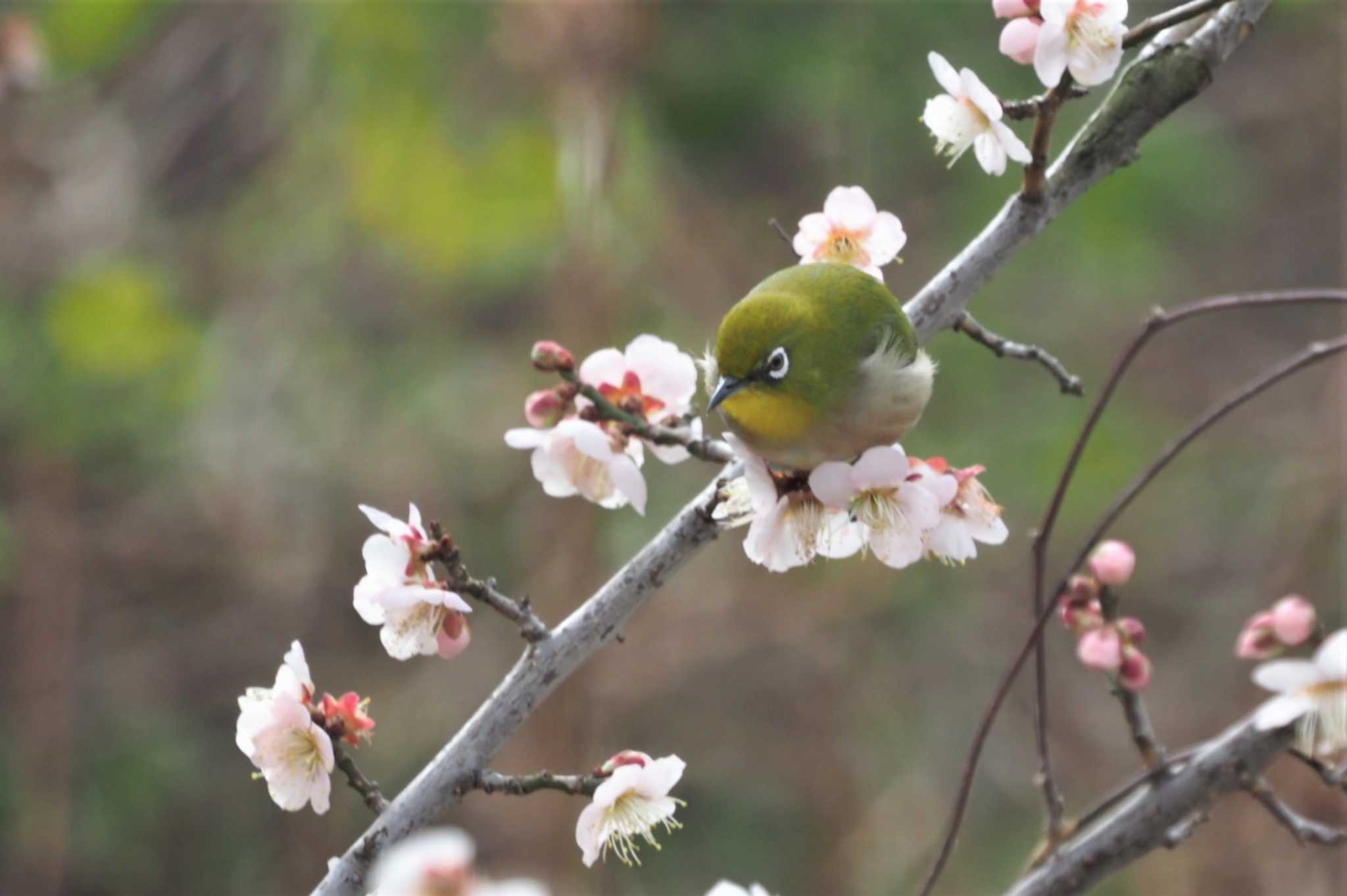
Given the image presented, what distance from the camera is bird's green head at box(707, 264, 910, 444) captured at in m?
1.68

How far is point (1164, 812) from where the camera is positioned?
157 centimetres

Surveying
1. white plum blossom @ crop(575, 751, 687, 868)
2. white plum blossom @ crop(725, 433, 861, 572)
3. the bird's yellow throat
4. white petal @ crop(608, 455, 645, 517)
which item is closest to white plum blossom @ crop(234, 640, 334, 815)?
white plum blossom @ crop(575, 751, 687, 868)

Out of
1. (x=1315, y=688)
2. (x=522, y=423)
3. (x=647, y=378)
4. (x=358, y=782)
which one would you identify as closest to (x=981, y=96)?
(x=647, y=378)

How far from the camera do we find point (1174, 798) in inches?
61.8

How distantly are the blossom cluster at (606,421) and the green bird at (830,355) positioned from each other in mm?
81

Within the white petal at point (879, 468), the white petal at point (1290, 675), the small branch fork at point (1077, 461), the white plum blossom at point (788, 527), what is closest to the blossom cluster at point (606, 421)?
the white plum blossom at point (788, 527)

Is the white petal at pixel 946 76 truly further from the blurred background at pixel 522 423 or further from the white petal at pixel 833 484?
the blurred background at pixel 522 423

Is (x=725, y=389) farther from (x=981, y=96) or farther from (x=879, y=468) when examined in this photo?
(x=981, y=96)

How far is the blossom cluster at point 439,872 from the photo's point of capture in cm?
84

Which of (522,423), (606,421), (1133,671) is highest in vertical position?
(606,421)

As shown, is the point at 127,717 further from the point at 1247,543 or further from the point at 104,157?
the point at 1247,543

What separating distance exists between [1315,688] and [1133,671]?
28cm

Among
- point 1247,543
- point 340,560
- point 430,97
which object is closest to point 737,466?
point 430,97

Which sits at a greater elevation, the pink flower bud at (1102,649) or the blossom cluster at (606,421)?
the blossom cluster at (606,421)
